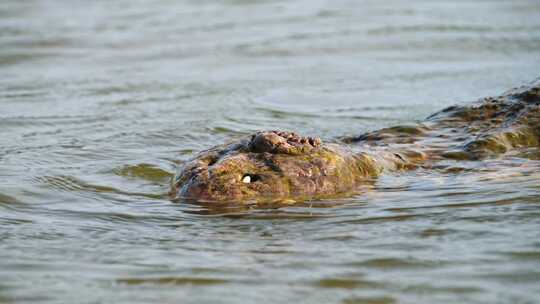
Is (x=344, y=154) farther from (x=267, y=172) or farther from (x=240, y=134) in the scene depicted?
(x=240, y=134)

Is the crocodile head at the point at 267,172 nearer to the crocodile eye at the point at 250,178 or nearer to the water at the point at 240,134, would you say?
the crocodile eye at the point at 250,178

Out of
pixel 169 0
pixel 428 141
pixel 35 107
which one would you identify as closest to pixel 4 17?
pixel 169 0

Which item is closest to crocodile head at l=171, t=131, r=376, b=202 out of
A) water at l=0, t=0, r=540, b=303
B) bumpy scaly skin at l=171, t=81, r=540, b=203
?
bumpy scaly skin at l=171, t=81, r=540, b=203

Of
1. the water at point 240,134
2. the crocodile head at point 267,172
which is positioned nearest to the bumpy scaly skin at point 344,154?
the crocodile head at point 267,172

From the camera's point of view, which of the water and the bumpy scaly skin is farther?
the bumpy scaly skin

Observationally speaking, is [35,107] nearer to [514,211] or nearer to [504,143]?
[504,143]

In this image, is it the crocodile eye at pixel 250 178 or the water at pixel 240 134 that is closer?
the water at pixel 240 134

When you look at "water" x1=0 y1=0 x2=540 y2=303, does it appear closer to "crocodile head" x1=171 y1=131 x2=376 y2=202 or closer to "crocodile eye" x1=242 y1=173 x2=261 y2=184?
"crocodile head" x1=171 y1=131 x2=376 y2=202

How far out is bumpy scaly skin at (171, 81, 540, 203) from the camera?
5.43 metres

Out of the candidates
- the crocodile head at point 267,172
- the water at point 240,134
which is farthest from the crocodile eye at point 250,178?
the water at point 240,134

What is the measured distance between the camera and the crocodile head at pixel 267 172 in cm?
539

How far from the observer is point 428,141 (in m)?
6.63

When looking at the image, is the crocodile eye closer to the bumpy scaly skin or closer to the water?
the bumpy scaly skin

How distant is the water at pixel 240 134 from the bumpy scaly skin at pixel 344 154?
0.50 ft
